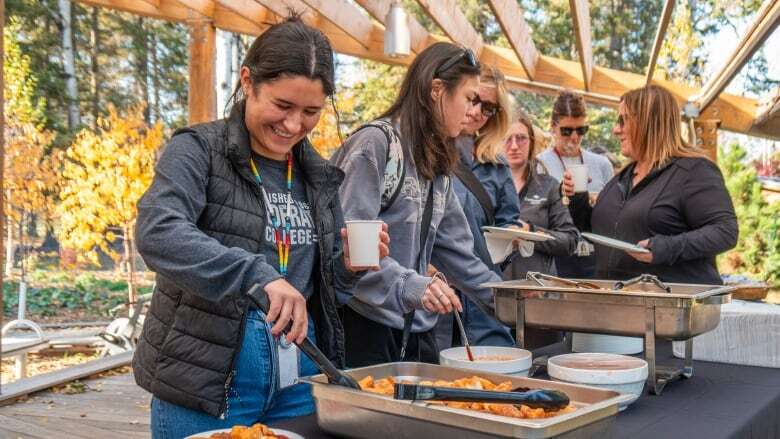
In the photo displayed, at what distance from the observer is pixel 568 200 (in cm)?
371

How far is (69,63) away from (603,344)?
29.6 feet

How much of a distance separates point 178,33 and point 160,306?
36.8 ft

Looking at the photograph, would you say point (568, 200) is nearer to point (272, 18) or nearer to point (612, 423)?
point (612, 423)

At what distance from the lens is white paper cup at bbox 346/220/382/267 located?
6.15ft

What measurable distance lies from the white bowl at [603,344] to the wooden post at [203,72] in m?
4.33

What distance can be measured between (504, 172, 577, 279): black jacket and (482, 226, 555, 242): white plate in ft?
3.09

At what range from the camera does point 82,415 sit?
4.99m

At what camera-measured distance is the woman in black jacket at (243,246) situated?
1554mm

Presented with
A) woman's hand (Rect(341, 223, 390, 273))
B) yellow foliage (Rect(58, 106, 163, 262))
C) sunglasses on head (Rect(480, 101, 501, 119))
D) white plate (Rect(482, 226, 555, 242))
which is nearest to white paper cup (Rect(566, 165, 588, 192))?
sunglasses on head (Rect(480, 101, 501, 119))

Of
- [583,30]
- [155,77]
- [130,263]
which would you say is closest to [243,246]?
[583,30]

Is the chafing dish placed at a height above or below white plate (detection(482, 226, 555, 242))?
below

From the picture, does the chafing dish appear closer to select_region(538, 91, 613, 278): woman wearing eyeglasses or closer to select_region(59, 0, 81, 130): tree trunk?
select_region(538, 91, 613, 278): woman wearing eyeglasses

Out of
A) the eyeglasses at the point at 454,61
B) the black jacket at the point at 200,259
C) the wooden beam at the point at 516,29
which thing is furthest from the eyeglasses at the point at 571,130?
the black jacket at the point at 200,259

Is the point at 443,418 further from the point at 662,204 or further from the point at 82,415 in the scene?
the point at 82,415
